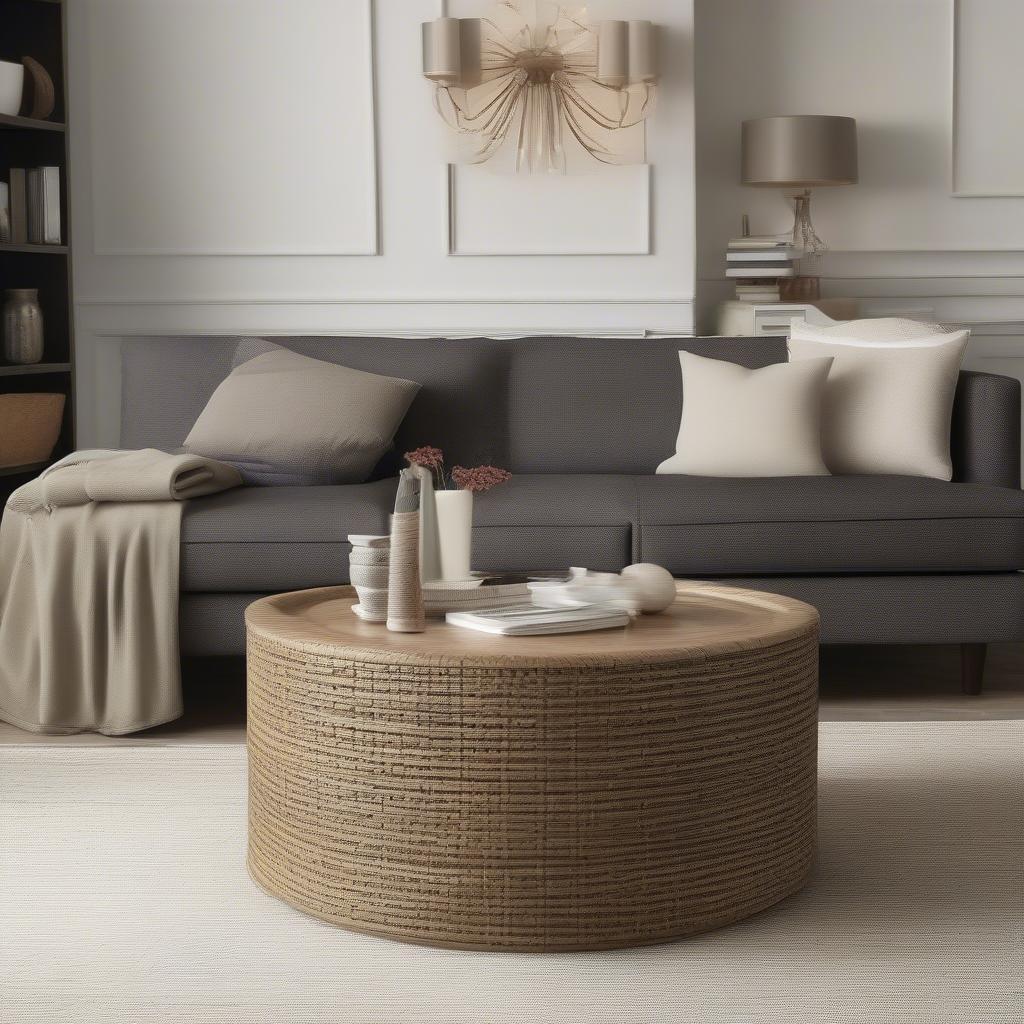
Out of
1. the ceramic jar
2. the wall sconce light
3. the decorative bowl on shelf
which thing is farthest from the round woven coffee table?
the wall sconce light

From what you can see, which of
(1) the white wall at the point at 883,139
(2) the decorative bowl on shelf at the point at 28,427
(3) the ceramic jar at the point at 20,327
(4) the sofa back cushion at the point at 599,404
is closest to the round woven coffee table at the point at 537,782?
(4) the sofa back cushion at the point at 599,404

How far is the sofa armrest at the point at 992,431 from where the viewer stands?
3518mm

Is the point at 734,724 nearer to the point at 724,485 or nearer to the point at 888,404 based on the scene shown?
the point at 724,485

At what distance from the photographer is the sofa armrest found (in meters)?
3.52

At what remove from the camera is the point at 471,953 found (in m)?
1.86

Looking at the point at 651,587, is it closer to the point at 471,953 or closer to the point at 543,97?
the point at 471,953

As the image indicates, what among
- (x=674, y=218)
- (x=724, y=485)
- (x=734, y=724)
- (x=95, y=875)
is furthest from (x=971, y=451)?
(x=95, y=875)

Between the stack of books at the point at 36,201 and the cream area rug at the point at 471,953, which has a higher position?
the stack of books at the point at 36,201

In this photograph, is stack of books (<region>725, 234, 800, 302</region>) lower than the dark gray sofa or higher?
higher

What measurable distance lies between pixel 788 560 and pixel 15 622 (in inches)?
67.4

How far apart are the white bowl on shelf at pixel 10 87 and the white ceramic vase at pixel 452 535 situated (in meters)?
2.76

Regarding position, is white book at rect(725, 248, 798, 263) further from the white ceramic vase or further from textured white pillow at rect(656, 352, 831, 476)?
the white ceramic vase

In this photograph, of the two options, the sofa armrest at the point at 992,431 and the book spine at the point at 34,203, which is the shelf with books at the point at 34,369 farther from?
the sofa armrest at the point at 992,431

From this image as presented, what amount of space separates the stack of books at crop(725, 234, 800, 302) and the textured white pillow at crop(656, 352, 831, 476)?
3.82 feet
